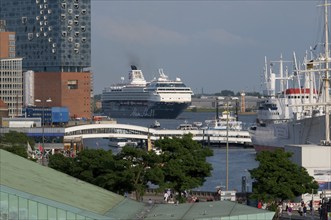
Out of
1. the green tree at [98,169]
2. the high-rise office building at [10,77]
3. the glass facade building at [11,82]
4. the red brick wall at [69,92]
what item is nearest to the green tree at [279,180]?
the green tree at [98,169]

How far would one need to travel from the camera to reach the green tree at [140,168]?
137 ft

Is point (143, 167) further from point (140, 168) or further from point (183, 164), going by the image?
point (183, 164)

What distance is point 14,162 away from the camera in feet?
95.1

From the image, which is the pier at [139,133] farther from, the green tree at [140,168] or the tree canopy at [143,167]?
the green tree at [140,168]

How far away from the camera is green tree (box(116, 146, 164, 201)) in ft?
137

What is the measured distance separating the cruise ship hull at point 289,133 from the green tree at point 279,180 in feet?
110

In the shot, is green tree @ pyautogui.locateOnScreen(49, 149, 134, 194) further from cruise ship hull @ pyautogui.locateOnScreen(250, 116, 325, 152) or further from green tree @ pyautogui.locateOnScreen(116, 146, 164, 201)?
cruise ship hull @ pyautogui.locateOnScreen(250, 116, 325, 152)

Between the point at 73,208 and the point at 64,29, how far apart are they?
139763 millimetres

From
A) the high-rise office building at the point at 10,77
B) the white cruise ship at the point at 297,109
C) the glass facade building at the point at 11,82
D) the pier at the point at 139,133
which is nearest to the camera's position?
the white cruise ship at the point at 297,109

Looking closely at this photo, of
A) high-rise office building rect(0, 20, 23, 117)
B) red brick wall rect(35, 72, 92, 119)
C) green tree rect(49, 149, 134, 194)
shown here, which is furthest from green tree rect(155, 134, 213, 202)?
red brick wall rect(35, 72, 92, 119)

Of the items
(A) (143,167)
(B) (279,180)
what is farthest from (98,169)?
(B) (279,180)

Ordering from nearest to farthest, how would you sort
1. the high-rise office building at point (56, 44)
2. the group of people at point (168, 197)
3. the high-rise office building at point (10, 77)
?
the group of people at point (168, 197)
the high-rise office building at point (10, 77)
the high-rise office building at point (56, 44)

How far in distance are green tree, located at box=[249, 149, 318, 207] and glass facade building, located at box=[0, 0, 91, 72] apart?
119m

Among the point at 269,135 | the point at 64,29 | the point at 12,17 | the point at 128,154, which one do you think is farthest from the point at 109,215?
the point at 12,17
